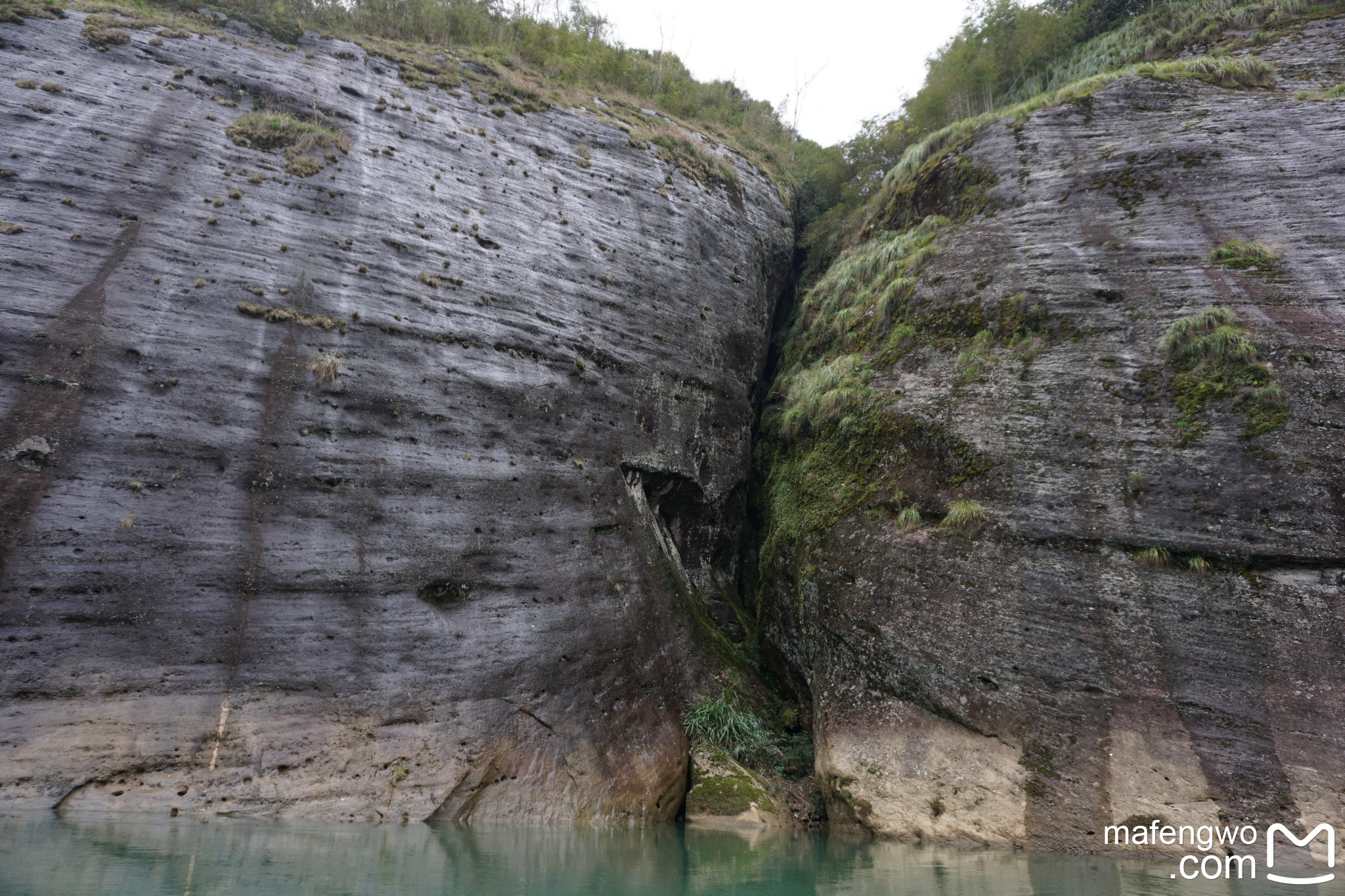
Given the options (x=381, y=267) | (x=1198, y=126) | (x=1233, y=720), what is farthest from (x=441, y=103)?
(x=1233, y=720)

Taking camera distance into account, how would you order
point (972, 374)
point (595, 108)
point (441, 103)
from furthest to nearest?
1. point (595, 108)
2. point (441, 103)
3. point (972, 374)

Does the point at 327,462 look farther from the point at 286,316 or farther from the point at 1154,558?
the point at 1154,558

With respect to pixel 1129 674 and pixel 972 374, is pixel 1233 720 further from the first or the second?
pixel 972 374

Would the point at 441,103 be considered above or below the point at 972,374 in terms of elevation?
above

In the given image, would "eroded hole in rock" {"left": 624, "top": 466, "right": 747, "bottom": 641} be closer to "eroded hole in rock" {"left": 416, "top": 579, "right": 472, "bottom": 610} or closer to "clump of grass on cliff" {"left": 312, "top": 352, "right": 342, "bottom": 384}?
"eroded hole in rock" {"left": 416, "top": 579, "right": 472, "bottom": 610}

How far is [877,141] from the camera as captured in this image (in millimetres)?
20938

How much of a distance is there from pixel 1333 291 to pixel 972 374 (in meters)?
4.79

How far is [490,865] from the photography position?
5602 millimetres

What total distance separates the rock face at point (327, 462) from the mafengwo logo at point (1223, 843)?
5726 mm

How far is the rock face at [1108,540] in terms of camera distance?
297 inches

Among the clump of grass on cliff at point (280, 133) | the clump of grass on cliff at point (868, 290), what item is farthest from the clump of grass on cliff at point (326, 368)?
the clump of grass on cliff at point (868, 290)

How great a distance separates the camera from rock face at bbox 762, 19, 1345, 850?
754cm

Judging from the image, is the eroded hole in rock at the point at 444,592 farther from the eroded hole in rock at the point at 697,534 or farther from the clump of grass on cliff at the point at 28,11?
the clump of grass on cliff at the point at 28,11

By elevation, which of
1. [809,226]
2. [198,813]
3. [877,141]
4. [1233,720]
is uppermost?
[877,141]
